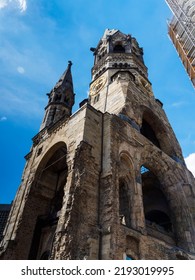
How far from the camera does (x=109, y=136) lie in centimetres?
1034

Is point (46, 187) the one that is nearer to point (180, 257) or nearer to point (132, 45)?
point (180, 257)

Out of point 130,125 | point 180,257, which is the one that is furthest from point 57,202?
point 180,257

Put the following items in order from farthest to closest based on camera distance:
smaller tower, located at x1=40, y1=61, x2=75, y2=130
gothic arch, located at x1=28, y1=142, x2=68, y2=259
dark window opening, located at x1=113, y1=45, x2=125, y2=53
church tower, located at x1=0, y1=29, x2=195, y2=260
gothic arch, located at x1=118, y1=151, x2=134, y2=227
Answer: dark window opening, located at x1=113, y1=45, x2=125, y2=53 < smaller tower, located at x1=40, y1=61, x2=75, y2=130 < gothic arch, located at x1=28, y1=142, x2=68, y2=259 < gothic arch, located at x1=118, y1=151, x2=134, y2=227 < church tower, located at x1=0, y1=29, x2=195, y2=260

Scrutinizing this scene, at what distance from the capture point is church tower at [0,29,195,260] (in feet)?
25.1

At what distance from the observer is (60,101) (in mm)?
18281

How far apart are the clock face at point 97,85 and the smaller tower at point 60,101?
180cm

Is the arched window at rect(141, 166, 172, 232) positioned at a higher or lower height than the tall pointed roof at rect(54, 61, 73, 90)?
lower

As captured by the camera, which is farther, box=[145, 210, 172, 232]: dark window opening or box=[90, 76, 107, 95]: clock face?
box=[90, 76, 107, 95]: clock face

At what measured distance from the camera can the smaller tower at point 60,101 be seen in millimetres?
17250

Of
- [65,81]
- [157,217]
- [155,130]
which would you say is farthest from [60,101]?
[157,217]

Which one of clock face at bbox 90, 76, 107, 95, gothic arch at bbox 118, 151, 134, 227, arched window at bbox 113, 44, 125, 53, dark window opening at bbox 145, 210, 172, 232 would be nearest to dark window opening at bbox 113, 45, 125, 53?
arched window at bbox 113, 44, 125, 53

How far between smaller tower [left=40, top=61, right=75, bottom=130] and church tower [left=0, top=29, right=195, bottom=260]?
120mm

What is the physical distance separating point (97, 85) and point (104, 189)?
13.0 m

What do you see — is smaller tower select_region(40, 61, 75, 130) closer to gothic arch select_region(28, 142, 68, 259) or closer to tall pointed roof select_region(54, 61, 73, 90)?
tall pointed roof select_region(54, 61, 73, 90)
